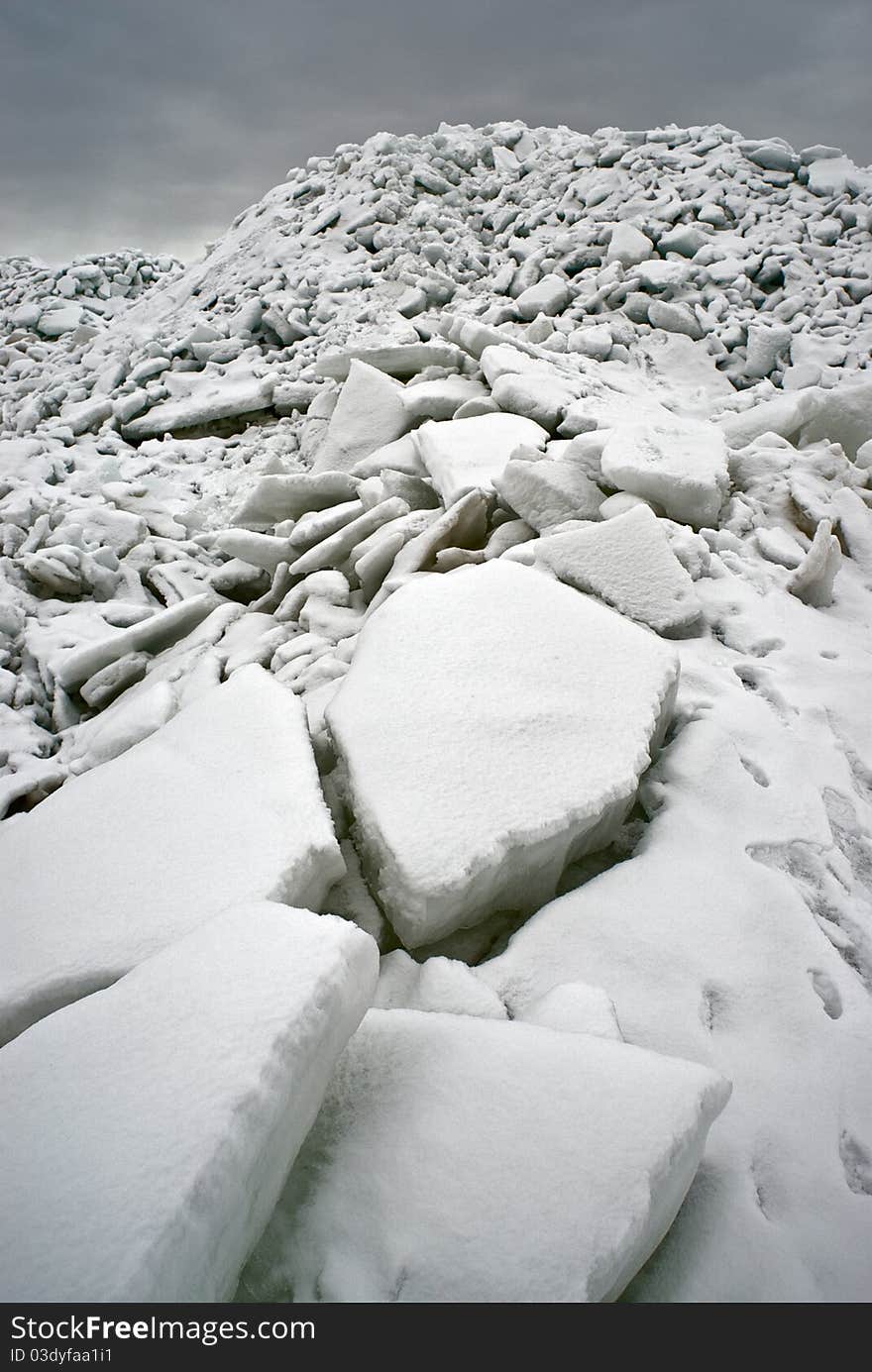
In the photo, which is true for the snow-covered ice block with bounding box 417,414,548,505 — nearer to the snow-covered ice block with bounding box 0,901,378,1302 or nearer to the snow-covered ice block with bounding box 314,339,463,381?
the snow-covered ice block with bounding box 314,339,463,381

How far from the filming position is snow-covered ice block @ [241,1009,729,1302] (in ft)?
2.60

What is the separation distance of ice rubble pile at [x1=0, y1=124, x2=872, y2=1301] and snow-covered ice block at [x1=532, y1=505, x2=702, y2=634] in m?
0.01

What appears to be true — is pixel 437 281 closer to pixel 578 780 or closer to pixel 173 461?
pixel 173 461

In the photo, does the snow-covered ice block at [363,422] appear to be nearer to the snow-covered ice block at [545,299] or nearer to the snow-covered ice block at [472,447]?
the snow-covered ice block at [472,447]

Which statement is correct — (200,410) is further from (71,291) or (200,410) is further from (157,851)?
(71,291)

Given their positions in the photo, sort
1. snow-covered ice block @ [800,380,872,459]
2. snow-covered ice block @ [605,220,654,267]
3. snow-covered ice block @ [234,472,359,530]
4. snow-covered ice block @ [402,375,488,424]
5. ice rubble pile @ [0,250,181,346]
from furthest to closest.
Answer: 1. ice rubble pile @ [0,250,181,346]
2. snow-covered ice block @ [605,220,654,267]
3. snow-covered ice block @ [402,375,488,424]
4. snow-covered ice block @ [800,380,872,459]
5. snow-covered ice block @ [234,472,359,530]

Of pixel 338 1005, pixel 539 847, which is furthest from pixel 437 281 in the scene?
pixel 338 1005

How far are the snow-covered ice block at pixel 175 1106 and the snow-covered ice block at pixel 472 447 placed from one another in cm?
220

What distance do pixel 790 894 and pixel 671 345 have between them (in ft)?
16.8

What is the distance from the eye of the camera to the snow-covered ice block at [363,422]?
3971 millimetres

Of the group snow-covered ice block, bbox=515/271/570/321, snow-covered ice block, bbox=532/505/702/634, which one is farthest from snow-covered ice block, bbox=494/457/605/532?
snow-covered ice block, bbox=515/271/570/321

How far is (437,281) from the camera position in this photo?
6215 millimetres

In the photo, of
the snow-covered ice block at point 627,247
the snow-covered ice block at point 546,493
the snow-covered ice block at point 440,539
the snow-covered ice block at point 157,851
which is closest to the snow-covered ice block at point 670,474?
the snow-covered ice block at point 546,493

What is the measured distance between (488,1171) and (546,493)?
234cm
